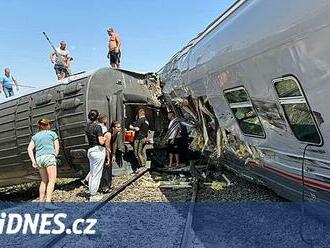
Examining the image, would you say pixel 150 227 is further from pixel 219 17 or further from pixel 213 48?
pixel 219 17

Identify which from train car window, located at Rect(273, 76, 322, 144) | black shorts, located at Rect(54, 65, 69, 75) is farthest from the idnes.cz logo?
black shorts, located at Rect(54, 65, 69, 75)

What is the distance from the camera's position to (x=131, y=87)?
11.0m

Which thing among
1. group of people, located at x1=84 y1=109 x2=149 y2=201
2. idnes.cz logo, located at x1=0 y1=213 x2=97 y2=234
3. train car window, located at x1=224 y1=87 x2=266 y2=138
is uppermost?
train car window, located at x1=224 y1=87 x2=266 y2=138

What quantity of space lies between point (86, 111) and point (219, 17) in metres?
3.98

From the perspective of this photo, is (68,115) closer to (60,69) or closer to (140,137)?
(140,137)

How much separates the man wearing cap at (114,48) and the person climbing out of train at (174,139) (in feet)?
9.76

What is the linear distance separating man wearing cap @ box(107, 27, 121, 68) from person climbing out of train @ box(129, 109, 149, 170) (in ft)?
8.86

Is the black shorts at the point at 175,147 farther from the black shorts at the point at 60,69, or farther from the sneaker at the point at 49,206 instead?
the sneaker at the point at 49,206

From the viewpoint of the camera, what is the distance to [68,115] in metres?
9.12

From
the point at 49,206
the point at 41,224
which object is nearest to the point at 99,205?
the point at 49,206

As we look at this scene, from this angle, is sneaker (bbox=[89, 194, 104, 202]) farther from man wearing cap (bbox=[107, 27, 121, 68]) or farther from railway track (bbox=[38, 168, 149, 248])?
man wearing cap (bbox=[107, 27, 121, 68])

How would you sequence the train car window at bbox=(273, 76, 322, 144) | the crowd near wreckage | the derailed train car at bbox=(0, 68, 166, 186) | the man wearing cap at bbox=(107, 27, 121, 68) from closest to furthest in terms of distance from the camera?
the crowd near wreckage → the train car window at bbox=(273, 76, 322, 144) → the derailed train car at bbox=(0, 68, 166, 186) → the man wearing cap at bbox=(107, 27, 121, 68)

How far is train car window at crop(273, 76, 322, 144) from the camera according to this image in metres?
3.52

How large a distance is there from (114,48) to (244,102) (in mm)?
8305
